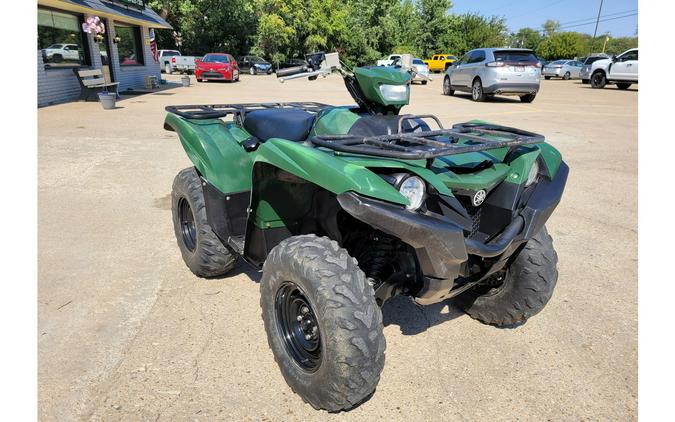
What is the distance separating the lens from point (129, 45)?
65.6 feet

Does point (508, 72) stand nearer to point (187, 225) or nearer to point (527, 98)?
point (527, 98)

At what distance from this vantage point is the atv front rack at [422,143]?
2.00 m

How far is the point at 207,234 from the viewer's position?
10.9 ft

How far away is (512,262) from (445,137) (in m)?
0.85

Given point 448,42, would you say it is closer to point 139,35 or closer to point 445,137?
point 139,35

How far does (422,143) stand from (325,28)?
132ft

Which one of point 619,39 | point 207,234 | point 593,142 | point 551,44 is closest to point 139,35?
point 593,142

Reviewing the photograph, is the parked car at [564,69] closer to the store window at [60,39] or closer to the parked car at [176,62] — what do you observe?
the parked car at [176,62]

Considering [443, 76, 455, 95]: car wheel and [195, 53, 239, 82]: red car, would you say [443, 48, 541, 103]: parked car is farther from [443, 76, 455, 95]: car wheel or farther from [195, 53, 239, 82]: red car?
[195, 53, 239, 82]: red car

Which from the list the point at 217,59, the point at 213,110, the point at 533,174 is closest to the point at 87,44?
the point at 217,59

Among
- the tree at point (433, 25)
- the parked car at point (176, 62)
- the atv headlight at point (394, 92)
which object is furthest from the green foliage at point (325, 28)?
the atv headlight at point (394, 92)

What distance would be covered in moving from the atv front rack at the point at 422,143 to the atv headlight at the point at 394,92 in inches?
9.6

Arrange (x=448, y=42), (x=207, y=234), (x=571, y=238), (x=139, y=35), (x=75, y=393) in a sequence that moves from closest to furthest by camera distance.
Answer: (x=75, y=393) → (x=207, y=234) → (x=571, y=238) → (x=139, y=35) → (x=448, y=42)

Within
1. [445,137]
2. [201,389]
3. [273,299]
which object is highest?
[445,137]
